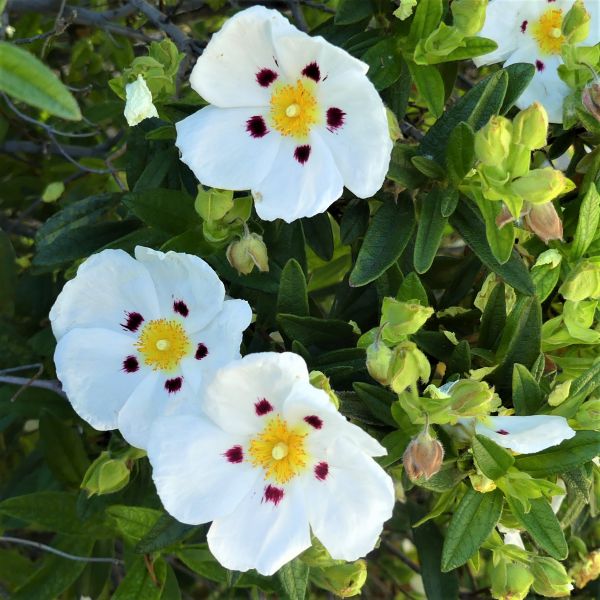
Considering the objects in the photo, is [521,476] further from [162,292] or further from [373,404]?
[162,292]

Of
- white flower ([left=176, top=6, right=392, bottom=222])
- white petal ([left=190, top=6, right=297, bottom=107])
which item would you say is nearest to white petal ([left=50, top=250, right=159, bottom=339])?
white flower ([left=176, top=6, right=392, bottom=222])

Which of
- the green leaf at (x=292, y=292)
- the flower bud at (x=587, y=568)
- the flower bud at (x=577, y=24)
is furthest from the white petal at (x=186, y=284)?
the flower bud at (x=587, y=568)

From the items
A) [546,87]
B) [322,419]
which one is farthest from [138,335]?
[546,87]

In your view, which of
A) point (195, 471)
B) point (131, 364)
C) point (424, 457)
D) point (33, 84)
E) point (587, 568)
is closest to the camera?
point (33, 84)

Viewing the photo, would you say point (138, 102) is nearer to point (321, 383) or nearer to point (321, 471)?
point (321, 383)

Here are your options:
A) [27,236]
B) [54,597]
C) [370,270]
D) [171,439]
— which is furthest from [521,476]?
[27,236]

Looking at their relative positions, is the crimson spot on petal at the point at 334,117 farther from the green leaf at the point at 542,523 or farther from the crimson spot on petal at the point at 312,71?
the green leaf at the point at 542,523
